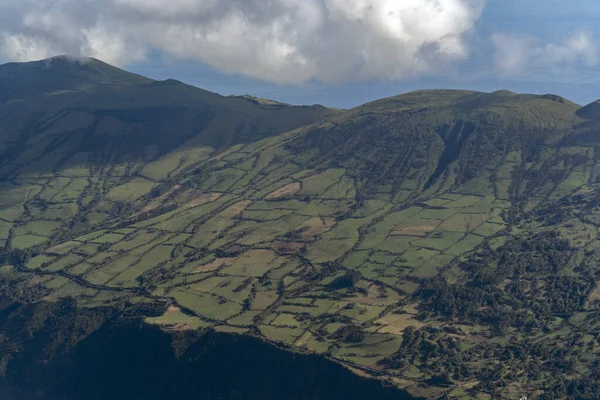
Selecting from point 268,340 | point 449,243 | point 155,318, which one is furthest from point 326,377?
point 449,243

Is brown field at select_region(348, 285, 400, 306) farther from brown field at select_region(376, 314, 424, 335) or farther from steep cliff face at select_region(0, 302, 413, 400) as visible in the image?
steep cliff face at select_region(0, 302, 413, 400)

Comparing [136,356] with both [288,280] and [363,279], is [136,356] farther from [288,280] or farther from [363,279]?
[363,279]

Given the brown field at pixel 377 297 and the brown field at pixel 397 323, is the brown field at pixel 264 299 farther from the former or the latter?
the brown field at pixel 397 323

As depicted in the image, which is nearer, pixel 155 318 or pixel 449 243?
pixel 155 318

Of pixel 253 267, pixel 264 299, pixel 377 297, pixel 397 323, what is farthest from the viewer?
pixel 253 267

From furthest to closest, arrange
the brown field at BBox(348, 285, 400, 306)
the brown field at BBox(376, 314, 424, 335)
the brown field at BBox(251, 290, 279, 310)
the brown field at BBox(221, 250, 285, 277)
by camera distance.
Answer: the brown field at BBox(221, 250, 285, 277), the brown field at BBox(251, 290, 279, 310), the brown field at BBox(348, 285, 400, 306), the brown field at BBox(376, 314, 424, 335)

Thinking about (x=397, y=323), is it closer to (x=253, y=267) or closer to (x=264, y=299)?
(x=264, y=299)

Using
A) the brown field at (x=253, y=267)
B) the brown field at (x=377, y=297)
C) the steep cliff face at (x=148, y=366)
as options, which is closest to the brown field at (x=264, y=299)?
the brown field at (x=253, y=267)

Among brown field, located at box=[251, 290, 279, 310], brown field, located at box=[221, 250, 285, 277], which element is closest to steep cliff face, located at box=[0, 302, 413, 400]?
brown field, located at box=[251, 290, 279, 310]

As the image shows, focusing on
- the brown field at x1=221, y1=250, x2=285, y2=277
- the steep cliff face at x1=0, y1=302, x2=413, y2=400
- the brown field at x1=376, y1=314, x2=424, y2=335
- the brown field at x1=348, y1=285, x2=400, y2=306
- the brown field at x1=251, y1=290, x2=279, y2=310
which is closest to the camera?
the steep cliff face at x1=0, y1=302, x2=413, y2=400

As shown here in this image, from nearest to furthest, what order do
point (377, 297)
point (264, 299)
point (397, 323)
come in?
point (397, 323) → point (377, 297) → point (264, 299)

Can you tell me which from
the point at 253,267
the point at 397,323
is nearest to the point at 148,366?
the point at 253,267
